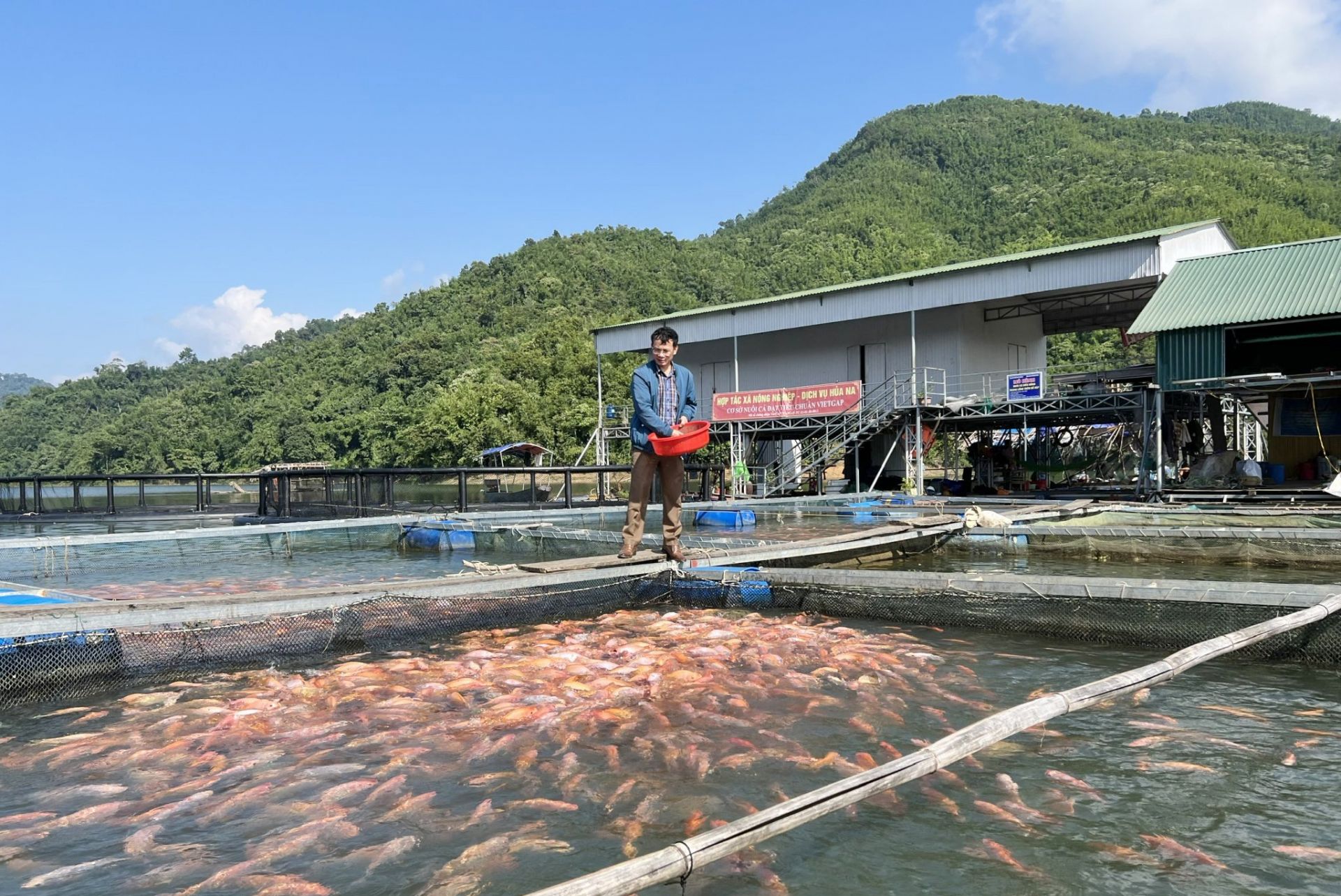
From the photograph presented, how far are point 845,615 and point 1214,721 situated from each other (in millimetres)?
3864

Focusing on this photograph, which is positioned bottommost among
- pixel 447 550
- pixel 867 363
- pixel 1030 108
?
pixel 447 550

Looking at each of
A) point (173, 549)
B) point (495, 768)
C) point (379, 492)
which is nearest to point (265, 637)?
point (495, 768)

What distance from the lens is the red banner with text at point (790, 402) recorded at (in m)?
28.0

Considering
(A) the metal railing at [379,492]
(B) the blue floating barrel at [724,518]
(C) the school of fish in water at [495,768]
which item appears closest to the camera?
(C) the school of fish in water at [495,768]

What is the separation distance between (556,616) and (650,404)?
2427 millimetres

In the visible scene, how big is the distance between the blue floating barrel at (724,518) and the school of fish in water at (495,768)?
11947 millimetres

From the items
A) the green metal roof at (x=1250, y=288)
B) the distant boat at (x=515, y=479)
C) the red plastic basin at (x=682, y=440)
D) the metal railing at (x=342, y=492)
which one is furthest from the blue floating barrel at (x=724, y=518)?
the red plastic basin at (x=682, y=440)

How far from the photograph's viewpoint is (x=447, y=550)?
17.9 m

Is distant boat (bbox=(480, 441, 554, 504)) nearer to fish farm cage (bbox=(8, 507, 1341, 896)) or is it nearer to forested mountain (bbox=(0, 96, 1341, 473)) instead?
forested mountain (bbox=(0, 96, 1341, 473))

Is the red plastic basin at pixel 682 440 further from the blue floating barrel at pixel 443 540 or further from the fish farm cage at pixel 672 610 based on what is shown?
the blue floating barrel at pixel 443 540

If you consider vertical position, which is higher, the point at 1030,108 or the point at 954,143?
the point at 1030,108

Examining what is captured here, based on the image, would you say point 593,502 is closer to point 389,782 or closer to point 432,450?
point 389,782

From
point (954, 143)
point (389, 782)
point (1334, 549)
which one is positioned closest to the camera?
point (389, 782)

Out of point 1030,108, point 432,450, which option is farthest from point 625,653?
point 1030,108
